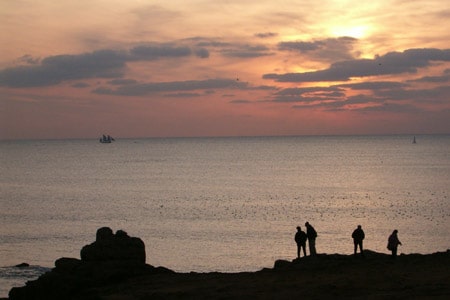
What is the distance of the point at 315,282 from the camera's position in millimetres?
27516

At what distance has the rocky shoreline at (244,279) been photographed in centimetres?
2592

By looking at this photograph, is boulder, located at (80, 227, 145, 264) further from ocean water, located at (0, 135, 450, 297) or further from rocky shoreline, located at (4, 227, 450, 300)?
ocean water, located at (0, 135, 450, 297)

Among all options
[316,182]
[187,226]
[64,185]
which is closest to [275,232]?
[187,226]

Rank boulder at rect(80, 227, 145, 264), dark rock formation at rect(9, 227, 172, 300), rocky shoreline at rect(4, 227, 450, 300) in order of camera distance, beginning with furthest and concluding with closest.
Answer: boulder at rect(80, 227, 145, 264) → dark rock formation at rect(9, 227, 172, 300) → rocky shoreline at rect(4, 227, 450, 300)

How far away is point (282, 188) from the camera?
127812 mm

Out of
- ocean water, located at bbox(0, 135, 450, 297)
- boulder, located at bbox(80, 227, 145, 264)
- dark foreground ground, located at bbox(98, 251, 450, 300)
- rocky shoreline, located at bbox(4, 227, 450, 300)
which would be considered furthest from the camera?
ocean water, located at bbox(0, 135, 450, 297)

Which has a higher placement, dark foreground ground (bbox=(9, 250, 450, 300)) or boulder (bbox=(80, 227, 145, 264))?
boulder (bbox=(80, 227, 145, 264))

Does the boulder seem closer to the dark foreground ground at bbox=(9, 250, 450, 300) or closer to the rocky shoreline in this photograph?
the rocky shoreline

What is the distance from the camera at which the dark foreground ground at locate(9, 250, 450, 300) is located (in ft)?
83.8

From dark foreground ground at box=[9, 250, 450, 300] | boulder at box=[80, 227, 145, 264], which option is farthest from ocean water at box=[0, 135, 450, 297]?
dark foreground ground at box=[9, 250, 450, 300]

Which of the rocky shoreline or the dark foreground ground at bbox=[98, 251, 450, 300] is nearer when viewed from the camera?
the dark foreground ground at bbox=[98, 251, 450, 300]

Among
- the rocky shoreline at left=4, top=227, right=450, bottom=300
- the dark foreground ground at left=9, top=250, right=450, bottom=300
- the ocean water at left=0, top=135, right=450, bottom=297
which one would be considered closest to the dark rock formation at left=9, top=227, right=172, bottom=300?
the rocky shoreline at left=4, top=227, right=450, bottom=300

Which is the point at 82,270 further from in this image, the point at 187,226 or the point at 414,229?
the point at 414,229

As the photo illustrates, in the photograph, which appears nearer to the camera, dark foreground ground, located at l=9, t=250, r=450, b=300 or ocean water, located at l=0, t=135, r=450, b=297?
dark foreground ground, located at l=9, t=250, r=450, b=300
